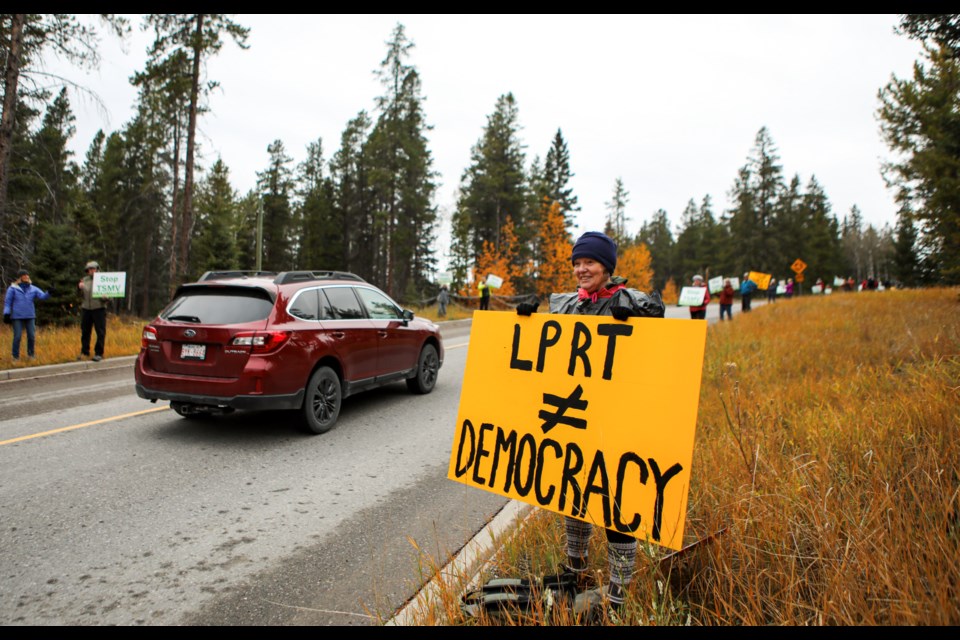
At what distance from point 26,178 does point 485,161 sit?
3320cm

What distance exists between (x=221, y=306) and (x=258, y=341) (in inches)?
27.7

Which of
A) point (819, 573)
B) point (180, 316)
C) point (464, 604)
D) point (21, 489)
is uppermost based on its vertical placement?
point (180, 316)

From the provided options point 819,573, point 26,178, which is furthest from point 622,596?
point 26,178

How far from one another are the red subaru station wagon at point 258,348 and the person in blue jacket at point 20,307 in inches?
237

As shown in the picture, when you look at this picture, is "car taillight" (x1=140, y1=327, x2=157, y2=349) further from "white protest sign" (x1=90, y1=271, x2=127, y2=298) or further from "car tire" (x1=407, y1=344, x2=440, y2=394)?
"white protest sign" (x1=90, y1=271, x2=127, y2=298)

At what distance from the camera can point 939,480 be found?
259 centimetres

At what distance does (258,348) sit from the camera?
5.10 m

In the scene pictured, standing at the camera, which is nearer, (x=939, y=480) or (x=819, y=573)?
(x=819, y=573)

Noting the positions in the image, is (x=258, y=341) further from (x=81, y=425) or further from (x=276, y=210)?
(x=276, y=210)

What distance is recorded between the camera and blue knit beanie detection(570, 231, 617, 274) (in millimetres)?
2598

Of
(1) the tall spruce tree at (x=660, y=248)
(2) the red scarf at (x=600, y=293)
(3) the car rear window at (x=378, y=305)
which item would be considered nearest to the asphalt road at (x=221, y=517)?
(3) the car rear window at (x=378, y=305)

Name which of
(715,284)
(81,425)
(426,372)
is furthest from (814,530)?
(715,284)

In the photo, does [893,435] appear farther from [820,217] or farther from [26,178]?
[820,217]

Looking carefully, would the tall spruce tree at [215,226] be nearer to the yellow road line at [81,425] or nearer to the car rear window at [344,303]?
the yellow road line at [81,425]
